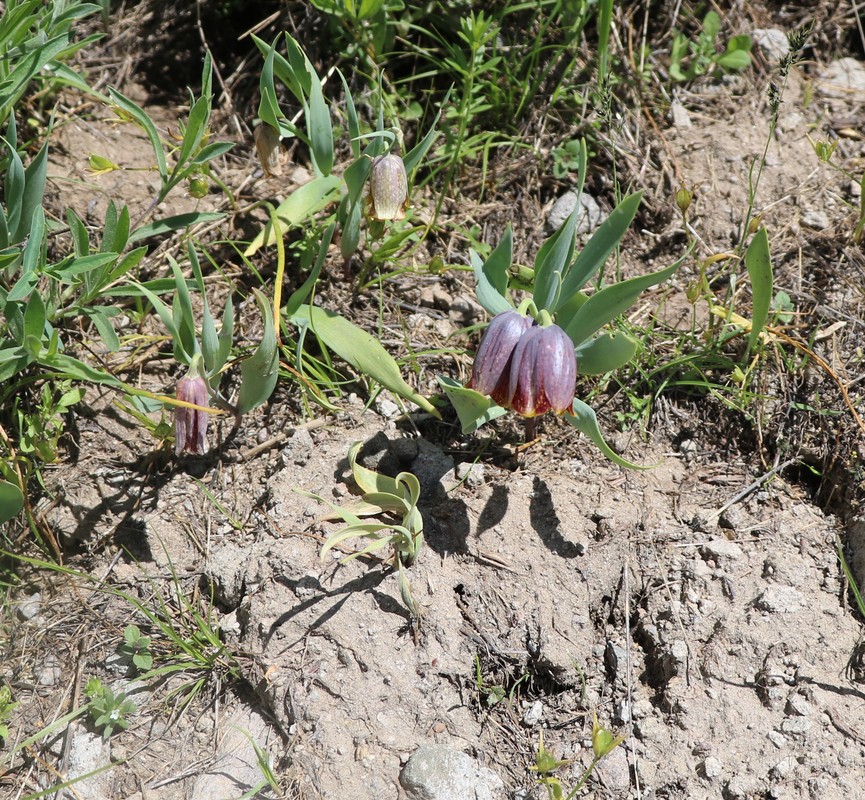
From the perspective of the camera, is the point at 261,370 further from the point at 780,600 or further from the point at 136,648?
the point at 780,600

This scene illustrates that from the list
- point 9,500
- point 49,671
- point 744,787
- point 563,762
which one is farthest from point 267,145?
point 744,787

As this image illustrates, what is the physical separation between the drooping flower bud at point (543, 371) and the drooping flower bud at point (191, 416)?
729 millimetres

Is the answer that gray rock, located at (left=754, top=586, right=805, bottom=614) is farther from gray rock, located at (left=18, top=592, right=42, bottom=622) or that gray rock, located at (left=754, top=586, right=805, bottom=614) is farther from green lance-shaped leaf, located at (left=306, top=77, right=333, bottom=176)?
gray rock, located at (left=18, top=592, right=42, bottom=622)

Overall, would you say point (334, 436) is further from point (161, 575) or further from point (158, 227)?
point (158, 227)

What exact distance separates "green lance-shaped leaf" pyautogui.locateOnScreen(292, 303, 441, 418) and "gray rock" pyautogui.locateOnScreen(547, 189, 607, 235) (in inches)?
28.2

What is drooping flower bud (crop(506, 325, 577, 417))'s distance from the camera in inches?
67.2

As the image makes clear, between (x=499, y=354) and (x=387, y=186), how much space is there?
58 centimetres

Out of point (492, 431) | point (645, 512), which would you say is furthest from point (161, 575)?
point (645, 512)

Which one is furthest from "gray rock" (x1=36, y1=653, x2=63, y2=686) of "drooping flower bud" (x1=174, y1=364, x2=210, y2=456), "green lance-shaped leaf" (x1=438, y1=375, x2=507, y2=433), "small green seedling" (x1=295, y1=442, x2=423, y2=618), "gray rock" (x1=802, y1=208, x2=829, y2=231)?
"gray rock" (x1=802, y1=208, x2=829, y2=231)

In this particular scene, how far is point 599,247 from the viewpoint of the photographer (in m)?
1.85

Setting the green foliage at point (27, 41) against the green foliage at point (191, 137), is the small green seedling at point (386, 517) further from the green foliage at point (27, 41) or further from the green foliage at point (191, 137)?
the green foliage at point (27, 41)

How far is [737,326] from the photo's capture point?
219 centimetres

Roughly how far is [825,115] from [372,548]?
2027 millimetres

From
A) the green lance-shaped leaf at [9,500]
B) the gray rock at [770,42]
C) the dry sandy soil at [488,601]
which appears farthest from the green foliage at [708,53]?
the green lance-shaped leaf at [9,500]
